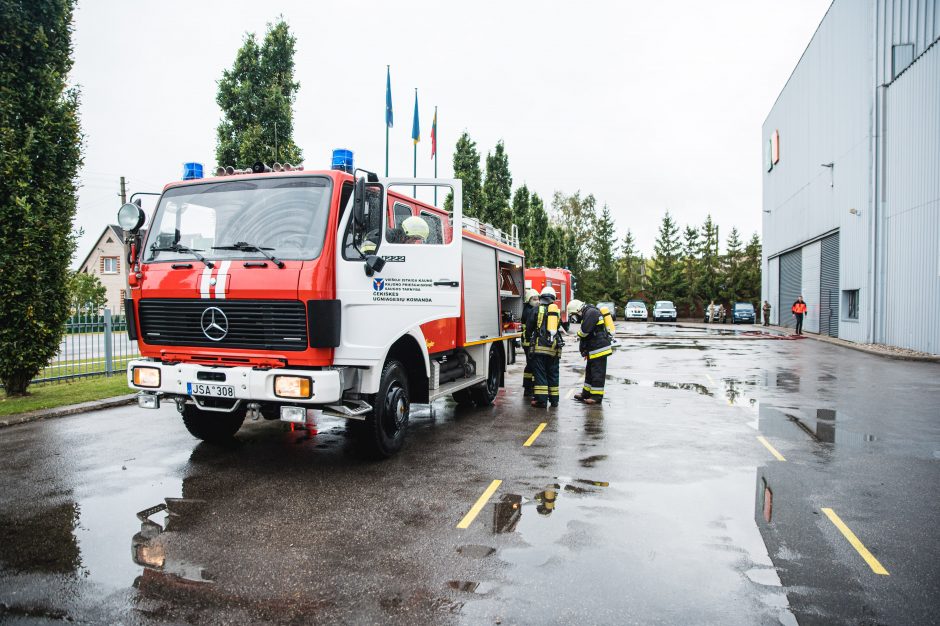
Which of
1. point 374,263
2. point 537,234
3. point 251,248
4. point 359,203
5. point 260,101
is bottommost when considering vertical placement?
point 374,263

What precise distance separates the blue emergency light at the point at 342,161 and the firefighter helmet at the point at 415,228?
0.77m

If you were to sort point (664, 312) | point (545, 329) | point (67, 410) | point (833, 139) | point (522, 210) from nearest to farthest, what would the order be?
point (67, 410)
point (545, 329)
point (833, 139)
point (522, 210)
point (664, 312)

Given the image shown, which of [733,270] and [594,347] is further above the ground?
[733,270]

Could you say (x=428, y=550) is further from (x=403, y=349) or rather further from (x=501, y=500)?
(x=403, y=349)

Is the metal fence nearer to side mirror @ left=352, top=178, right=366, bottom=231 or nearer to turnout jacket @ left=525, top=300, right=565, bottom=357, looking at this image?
turnout jacket @ left=525, top=300, right=565, bottom=357

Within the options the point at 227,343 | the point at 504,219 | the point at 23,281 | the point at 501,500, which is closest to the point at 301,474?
the point at 227,343

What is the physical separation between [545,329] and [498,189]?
2503cm

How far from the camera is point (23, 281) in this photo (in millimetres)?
10234

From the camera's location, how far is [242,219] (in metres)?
6.26

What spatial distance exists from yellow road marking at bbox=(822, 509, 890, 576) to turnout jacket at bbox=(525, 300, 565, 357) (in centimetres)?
521

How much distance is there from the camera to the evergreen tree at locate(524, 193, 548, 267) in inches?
1700

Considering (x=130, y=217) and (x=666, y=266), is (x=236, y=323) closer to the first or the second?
(x=130, y=217)

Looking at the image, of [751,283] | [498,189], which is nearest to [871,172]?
[498,189]

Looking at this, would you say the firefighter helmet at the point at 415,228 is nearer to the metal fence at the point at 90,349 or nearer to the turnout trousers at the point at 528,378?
the turnout trousers at the point at 528,378
